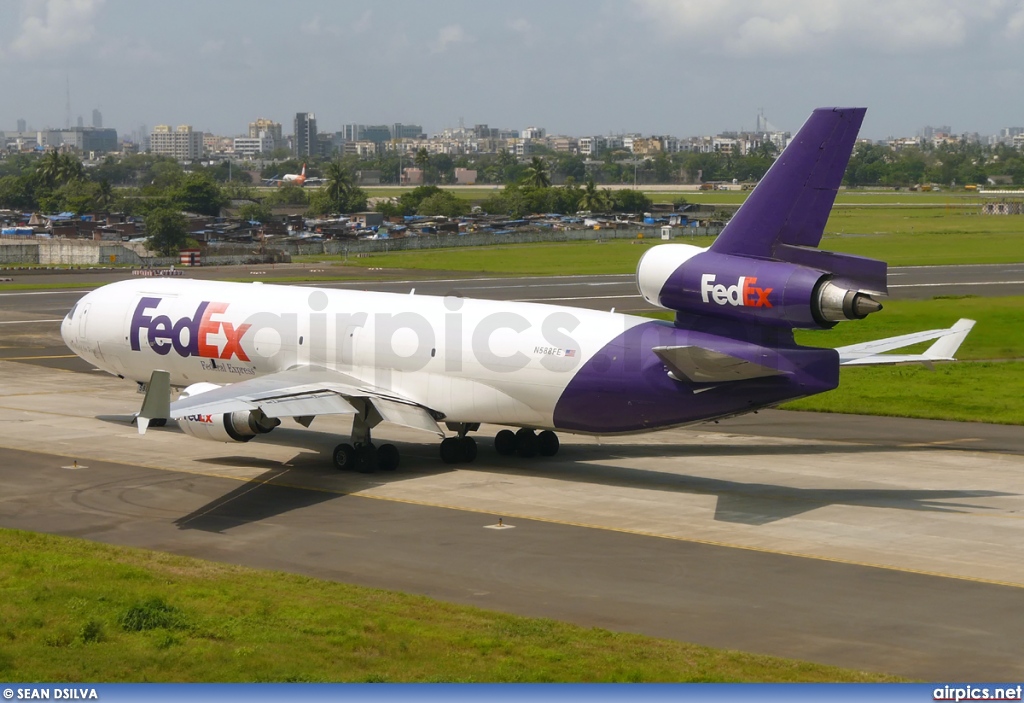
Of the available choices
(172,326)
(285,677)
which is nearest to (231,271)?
(172,326)

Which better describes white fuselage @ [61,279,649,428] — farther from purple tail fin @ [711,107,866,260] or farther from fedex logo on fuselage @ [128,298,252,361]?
purple tail fin @ [711,107,866,260]

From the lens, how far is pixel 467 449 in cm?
3894

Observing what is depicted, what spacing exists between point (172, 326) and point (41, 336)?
3106 cm

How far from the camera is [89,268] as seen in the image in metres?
123

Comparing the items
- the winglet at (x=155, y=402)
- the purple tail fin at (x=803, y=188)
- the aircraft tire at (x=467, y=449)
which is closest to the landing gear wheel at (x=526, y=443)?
the aircraft tire at (x=467, y=449)

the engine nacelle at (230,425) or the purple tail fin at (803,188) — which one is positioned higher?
the purple tail fin at (803,188)

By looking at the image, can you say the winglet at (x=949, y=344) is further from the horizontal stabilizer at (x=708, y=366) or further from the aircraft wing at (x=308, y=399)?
the aircraft wing at (x=308, y=399)

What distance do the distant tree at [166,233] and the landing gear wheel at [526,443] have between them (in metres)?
106

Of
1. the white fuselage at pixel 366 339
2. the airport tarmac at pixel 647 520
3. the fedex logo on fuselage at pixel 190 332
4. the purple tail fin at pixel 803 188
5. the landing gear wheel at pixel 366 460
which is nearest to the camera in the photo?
the airport tarmac at pixel 647 520

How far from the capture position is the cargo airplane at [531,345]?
104 ft

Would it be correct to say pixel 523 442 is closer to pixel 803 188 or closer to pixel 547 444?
pixel 547 444

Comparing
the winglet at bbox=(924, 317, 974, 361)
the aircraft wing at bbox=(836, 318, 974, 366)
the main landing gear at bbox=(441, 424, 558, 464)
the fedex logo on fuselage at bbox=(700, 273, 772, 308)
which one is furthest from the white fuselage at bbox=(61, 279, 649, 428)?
the winglet at bbox=(924, 317, 974, 361)

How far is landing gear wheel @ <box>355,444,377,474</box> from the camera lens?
37.8 meters

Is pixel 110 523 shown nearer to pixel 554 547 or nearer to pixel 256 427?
pixel 256 427
